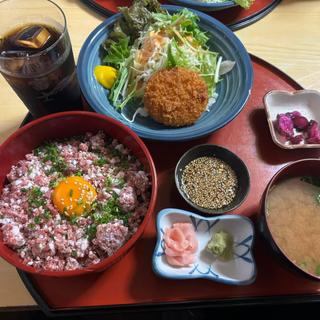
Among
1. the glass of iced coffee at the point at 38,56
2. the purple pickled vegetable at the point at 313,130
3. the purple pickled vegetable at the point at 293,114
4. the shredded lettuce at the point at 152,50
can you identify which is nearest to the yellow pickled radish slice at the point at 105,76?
the shredded lettuce at the point at 152,50

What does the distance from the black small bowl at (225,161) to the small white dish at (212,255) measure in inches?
2.7

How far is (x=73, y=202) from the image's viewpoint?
4.61ft

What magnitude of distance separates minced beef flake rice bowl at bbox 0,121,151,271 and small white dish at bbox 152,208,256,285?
0.13 metres

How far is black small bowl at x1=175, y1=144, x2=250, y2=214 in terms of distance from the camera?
153 cm

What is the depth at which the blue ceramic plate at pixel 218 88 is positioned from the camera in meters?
1.65

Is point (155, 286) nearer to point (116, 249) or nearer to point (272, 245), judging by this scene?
point (116, 249)

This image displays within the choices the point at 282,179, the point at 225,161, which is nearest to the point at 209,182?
the point at 225,161

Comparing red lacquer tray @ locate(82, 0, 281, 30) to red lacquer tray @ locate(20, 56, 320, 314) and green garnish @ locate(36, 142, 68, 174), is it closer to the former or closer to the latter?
green garnish @ locate(36, 142, 68, 174)

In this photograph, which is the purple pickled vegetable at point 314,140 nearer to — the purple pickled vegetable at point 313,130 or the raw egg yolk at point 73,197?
the purple pickled vegetable at point 313,130

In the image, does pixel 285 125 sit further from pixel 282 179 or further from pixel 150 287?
pixel 150 287

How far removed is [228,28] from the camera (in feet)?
6.70

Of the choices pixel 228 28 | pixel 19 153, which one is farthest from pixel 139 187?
pixel 228 28

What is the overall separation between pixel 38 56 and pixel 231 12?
134cm

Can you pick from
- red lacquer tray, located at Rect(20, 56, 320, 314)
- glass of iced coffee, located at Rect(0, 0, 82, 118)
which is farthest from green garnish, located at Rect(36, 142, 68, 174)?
red lacquer tray, located at Rect(20, 56, 320, 314)
